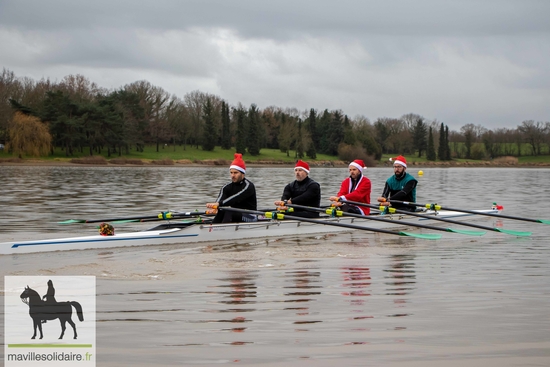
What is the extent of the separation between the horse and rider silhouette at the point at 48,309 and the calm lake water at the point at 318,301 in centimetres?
11

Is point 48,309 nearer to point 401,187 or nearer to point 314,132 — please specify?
point 401,187

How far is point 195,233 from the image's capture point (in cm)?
1073

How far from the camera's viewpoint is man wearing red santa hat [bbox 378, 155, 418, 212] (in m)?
14.1

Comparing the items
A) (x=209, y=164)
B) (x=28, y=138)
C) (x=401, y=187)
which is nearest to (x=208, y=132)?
(x=209, y=164)

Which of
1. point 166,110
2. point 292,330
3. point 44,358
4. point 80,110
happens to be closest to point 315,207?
point 292,330

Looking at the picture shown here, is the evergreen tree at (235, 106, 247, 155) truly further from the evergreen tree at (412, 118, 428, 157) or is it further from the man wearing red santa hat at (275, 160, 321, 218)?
the man wearing red santa hat at (275, 160, 321, 218)

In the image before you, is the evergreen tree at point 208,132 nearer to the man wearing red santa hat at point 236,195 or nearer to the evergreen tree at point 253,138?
the evergreen tree at point 253,138

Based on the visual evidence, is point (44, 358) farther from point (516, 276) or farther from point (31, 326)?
point (516, 276)

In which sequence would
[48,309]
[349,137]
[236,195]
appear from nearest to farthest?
[48,309], [236,195], [349,137]

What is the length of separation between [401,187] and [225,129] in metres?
84.3

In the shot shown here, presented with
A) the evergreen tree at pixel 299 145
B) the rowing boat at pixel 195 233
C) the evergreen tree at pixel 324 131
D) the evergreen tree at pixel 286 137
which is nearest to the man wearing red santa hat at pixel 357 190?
the rowing boat at pixel 195 233

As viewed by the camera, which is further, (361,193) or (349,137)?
(349,137)

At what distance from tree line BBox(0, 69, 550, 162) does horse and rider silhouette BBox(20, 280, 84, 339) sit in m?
54.0

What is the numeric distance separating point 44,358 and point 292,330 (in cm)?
205
